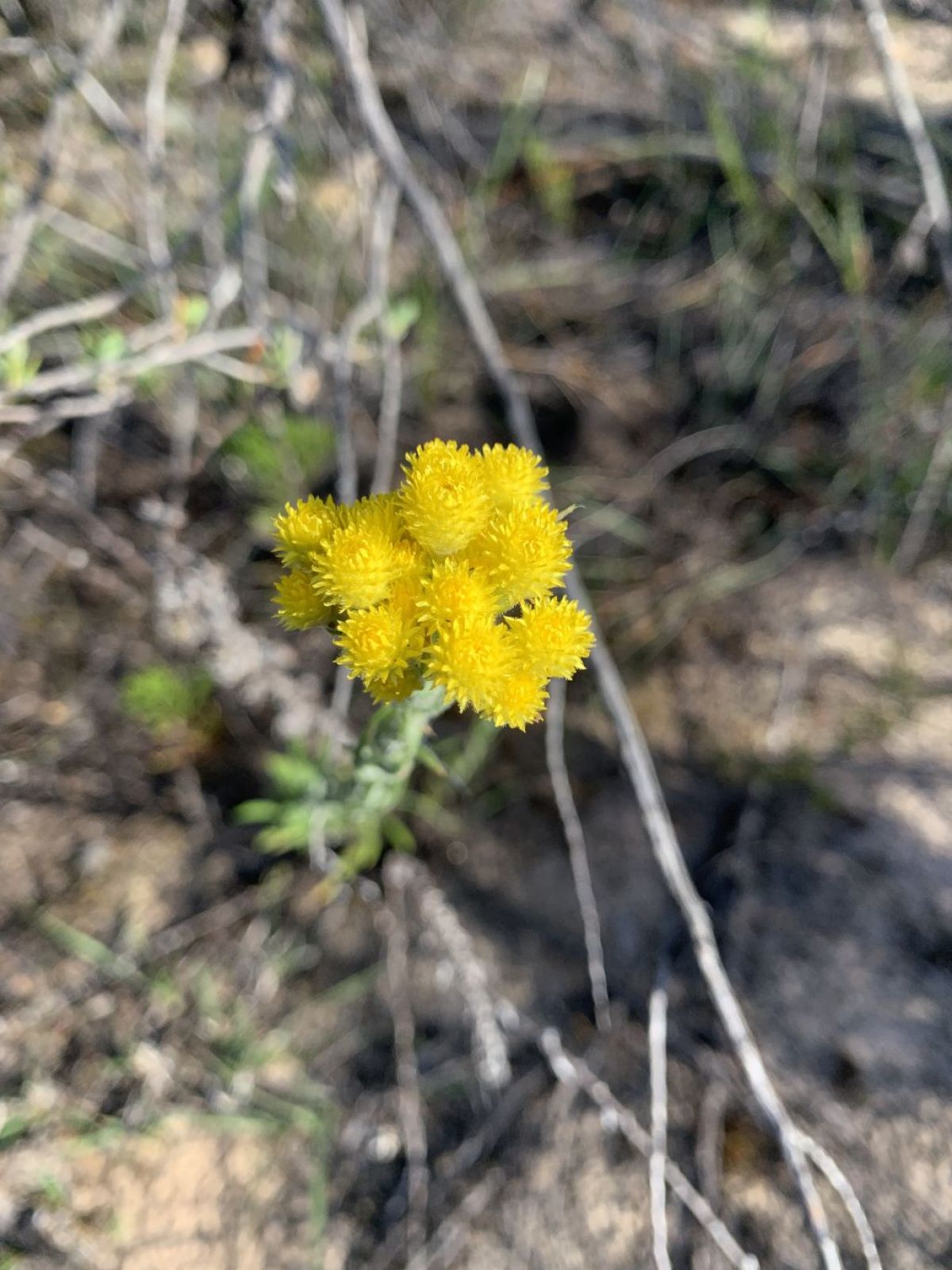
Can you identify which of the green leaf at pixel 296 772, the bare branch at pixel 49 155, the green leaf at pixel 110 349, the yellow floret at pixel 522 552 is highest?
the bare branch at pixel 49 155

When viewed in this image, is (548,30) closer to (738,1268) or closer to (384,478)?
(384,478)

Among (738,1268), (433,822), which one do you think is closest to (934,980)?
(738,1268)

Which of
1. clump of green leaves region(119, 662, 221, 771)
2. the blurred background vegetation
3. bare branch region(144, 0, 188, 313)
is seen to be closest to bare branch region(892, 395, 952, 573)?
the blurred background vegetation

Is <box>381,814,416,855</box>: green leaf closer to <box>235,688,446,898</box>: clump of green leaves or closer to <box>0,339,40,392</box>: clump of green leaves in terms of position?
<box>235,688,446,898</box>: clump of green leaves

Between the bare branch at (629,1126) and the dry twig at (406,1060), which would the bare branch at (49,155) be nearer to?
the dry twig at (406,1060)

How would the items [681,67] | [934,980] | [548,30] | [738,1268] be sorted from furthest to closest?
[548,30] → [681,67] → [934,980] → [738,1268]

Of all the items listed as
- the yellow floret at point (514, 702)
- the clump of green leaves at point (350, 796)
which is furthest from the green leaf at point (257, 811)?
the yellow floret at point (514, 702)
